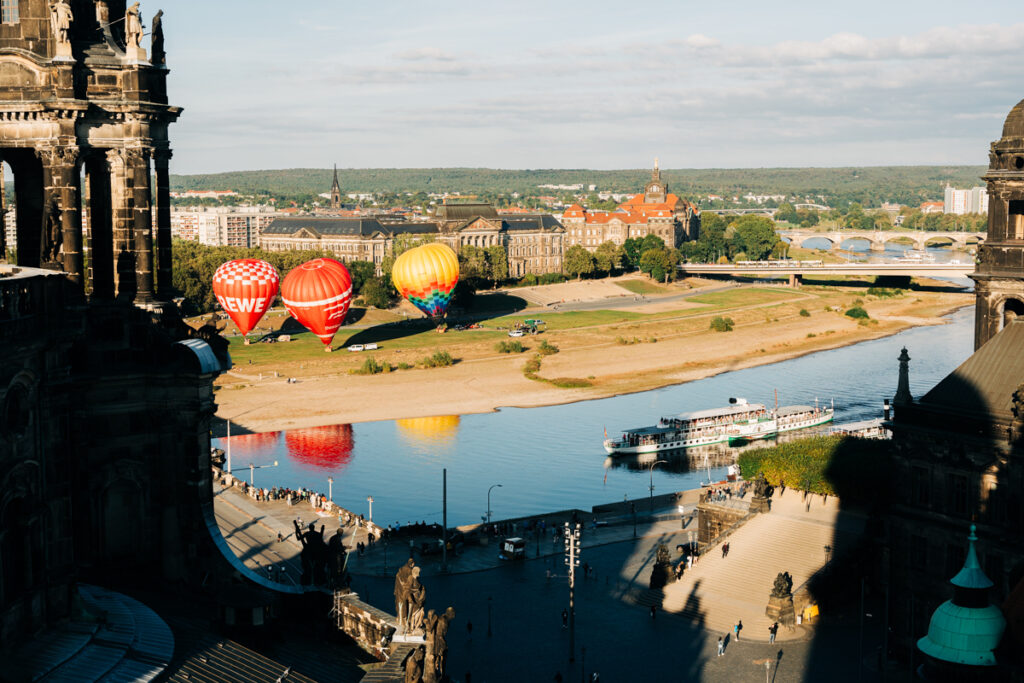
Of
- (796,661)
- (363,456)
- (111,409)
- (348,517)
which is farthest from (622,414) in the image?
(111,409)

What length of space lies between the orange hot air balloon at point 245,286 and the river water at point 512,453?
22571mm

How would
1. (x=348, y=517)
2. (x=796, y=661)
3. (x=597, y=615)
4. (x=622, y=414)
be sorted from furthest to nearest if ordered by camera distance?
(x=622, y=414)
(x=348, y=517)
(x=597, y=615)
(x=796, y=661)

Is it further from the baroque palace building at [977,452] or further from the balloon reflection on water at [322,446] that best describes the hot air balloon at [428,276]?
the baroque palace building at [977,452]

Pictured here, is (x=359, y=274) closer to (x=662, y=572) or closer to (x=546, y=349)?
(x=546, y=349)

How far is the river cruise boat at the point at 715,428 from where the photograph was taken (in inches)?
3962

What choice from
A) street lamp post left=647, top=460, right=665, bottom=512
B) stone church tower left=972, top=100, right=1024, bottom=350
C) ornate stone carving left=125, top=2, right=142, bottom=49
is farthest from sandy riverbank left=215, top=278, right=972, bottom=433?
ornate stone carving left=125, top=2, right=142, bottom=49

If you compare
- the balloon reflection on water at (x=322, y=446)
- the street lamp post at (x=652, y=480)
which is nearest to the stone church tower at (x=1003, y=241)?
the street lamp post at (x=652, y=480)

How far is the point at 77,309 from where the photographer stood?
23516 millimetres

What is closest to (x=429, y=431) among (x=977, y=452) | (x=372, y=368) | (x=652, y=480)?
(x=372, y=368)

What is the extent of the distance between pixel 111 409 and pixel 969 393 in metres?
33.0

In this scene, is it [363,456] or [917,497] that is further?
[363,456]

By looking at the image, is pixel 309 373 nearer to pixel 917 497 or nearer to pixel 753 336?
pixel 753 336

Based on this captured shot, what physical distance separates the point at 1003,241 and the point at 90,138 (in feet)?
124

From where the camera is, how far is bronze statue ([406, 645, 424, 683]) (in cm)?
2295
